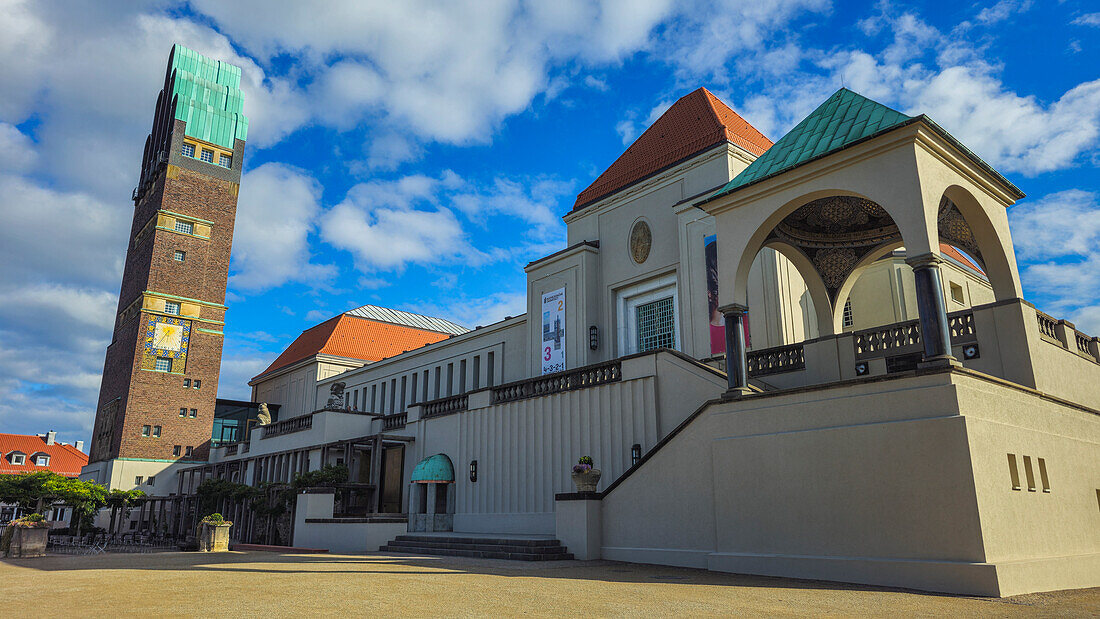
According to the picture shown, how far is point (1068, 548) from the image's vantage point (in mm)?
11773

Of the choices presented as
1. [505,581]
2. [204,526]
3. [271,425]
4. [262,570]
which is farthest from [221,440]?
[505,581]

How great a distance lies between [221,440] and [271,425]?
1887 cm

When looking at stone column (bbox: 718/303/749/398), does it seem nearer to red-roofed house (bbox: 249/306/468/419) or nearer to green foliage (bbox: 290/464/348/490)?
green foliage (bbox: 290/464/348/490)

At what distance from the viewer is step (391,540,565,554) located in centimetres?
1551

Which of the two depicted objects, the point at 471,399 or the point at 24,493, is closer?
the point at 471,399

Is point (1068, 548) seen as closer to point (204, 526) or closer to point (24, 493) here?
point (204, 526)

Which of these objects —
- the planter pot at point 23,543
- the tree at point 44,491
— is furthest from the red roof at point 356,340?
the planter pot at point 23,543

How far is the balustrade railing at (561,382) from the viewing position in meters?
19.7

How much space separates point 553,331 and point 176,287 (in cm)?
3194

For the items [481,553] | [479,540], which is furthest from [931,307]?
[479,540]

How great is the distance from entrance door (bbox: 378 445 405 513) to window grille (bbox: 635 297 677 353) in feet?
31.9

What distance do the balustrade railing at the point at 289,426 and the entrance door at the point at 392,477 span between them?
5.19 m

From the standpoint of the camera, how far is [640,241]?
27469mm

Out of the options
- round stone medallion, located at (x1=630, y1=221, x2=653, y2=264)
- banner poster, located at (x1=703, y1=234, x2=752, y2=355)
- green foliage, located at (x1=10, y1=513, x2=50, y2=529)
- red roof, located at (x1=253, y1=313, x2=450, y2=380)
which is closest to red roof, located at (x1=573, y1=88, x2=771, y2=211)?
round stone medallion, located at (x1=630, y1=221, x2=653, y2=264)
